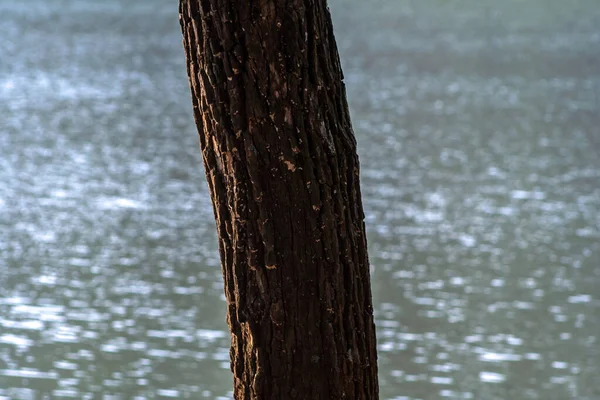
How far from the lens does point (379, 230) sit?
25.7ft

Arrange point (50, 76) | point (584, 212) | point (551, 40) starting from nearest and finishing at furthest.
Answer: point (584, 212) → point (50, 76) → point (551, 40)

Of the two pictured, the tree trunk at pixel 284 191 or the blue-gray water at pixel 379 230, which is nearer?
the tree trunk at pixel 284 191

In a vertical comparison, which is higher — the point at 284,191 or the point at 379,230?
the point at 379,230

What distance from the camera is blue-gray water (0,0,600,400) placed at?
18.6 ft

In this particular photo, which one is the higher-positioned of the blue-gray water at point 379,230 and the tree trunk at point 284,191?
the blue-gray water at point 379,230

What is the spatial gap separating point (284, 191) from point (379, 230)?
5936 millimetres

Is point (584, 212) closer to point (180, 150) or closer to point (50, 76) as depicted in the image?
point (180, 150)

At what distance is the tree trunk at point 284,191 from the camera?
6.25 feet

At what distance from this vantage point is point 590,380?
5.55m

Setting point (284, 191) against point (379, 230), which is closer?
point (284, 191)

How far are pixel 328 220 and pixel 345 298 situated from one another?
0.17 metres

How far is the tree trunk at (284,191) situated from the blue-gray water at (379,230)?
3447mm

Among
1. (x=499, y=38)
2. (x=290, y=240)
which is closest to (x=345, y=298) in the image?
(x=290, y=240)

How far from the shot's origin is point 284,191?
6.32 feet
